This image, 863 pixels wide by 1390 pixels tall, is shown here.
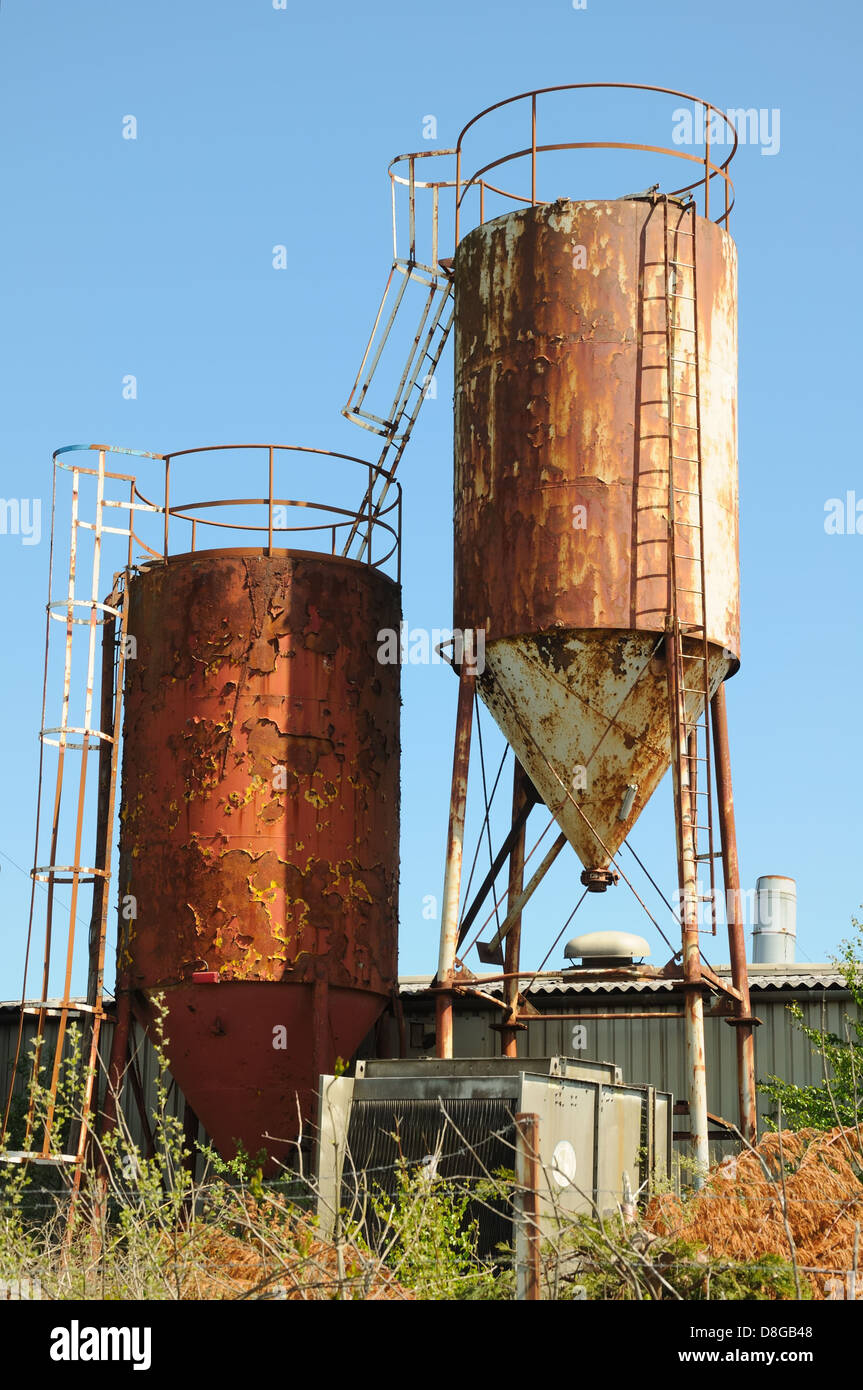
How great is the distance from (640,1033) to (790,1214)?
802 cm

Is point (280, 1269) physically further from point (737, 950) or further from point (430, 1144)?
point (737, 950)

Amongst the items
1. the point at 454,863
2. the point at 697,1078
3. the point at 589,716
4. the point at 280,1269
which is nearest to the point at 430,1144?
Result: the point at 697,1078

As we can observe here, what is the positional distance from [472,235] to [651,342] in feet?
8.26

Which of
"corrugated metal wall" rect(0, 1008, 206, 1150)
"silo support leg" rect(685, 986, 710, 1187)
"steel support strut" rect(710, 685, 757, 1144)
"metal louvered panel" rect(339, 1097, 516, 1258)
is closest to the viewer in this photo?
"metal louvered panel" rect(339, 1097, 516, 1258)

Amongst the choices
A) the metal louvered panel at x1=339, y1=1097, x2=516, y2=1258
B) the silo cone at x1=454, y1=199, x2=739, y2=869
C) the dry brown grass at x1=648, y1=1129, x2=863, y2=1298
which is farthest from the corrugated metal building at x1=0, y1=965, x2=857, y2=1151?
the metal louvered panel at x1=339, y1=1097, x2=516, y2=1258

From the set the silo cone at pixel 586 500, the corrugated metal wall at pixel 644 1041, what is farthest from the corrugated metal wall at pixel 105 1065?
the silo cone at pixel 586 500

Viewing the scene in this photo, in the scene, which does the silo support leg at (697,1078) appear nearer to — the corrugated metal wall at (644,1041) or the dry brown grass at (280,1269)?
the corrugated metal wall at (644,1041)

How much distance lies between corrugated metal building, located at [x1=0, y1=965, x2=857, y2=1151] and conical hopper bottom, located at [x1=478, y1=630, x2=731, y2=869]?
2403mm

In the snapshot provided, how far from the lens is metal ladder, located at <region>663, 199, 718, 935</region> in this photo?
17.5 metres

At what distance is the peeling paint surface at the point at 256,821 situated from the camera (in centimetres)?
1833

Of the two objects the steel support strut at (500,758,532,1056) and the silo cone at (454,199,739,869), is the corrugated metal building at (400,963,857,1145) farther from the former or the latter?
the silo cone at (454,199,739,869)

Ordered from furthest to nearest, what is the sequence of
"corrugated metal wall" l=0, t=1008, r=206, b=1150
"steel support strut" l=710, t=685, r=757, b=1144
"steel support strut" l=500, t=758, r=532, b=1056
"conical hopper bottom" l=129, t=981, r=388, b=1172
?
1. "corrugated metal wall" l=0, t=1008, r=206, b=1150
2. "steel support strut" l=500, t=758, r=532, b=1056
3. "conical hopper bottom" l=129, t=981, r=388, b=1172
4. "steel support strut" l=710, t=685, r=757, b=1144

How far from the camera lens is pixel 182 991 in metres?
18.4
